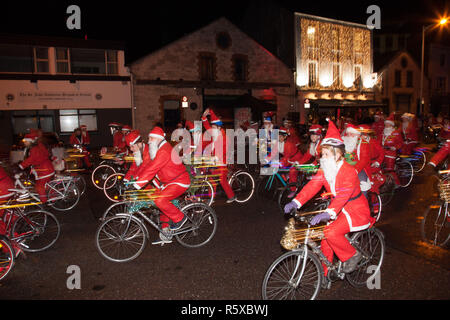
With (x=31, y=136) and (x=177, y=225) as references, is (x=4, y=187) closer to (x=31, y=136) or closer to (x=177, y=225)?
(x=31, y=136)

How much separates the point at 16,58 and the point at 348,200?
2424 cm

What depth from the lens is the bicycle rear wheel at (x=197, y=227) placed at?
224 inches

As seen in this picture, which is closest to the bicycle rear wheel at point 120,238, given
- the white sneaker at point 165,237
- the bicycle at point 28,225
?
the white sneaker at point 165,237

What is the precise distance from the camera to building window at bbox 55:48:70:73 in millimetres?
21891

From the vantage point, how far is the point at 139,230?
210 inches

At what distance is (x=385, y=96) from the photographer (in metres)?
37.2

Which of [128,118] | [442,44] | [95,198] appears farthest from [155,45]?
[442,44]

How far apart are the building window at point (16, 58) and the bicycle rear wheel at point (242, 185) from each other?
62.6ft

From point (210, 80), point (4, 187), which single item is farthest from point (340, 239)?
point (210, 80)

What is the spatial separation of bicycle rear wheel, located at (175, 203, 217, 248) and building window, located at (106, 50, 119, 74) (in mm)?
20197

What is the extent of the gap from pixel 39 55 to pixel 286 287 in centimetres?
2364

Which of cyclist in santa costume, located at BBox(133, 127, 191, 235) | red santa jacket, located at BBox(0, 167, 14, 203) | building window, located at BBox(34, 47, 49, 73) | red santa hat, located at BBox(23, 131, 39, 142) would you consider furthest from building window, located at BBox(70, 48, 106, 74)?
cyclist in santa costume, located at BBox(133, 127, 191, 235)

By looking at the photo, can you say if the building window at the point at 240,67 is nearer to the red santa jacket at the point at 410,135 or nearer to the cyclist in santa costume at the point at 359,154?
the red santa jacket at the point at 410,135

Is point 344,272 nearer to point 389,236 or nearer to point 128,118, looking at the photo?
point 389,236
